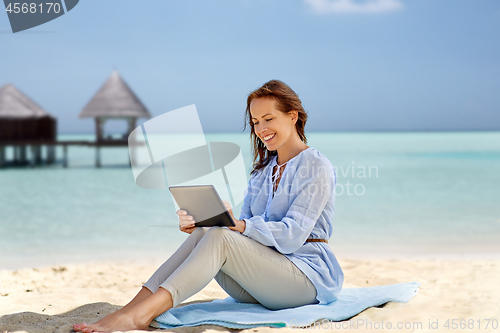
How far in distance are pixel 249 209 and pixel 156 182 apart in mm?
13009

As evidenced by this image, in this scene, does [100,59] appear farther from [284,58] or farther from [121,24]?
[284,58]

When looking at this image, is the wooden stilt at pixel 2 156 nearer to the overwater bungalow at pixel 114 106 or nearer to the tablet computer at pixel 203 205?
the overwater bungalow at pixel 114 106

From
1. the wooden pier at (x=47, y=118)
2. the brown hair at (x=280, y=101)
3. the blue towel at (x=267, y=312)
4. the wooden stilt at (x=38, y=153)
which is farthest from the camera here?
the wooden stilt at (x=38, y=153)

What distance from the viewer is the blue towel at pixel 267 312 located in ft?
6.21

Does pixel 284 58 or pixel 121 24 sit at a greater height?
pixel 121 24

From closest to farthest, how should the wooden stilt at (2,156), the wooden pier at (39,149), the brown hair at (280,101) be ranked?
the brown hair at (280,101), the wooden pier at (39,149), the wooden stilt at (2,156)

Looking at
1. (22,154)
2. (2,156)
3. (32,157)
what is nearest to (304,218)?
(22,154)

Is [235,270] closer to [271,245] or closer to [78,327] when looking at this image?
[271,245]

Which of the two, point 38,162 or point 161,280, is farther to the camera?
point 38,162

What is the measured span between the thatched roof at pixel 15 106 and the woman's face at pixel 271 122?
2270 centimetres

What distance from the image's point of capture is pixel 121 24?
4628 cm

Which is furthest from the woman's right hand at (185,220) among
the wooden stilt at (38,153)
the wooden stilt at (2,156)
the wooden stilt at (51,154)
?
the wooden stilt at (2,156)

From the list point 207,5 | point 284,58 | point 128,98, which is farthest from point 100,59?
point 128,98

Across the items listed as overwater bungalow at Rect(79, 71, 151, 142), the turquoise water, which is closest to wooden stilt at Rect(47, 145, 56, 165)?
overwater bungalow at Rect(79, 71, 151, 142)
